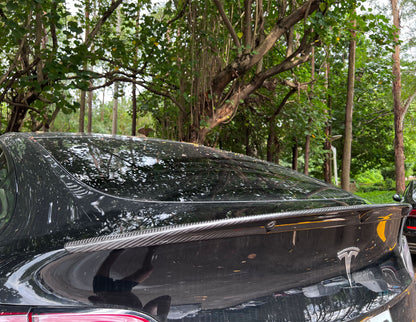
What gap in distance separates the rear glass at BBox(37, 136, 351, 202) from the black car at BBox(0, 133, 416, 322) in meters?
0.01

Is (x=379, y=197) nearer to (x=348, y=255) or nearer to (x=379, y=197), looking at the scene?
(x=379, y=197)

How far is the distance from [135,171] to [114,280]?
0.71 meters

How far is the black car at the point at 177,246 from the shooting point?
36.5 inches

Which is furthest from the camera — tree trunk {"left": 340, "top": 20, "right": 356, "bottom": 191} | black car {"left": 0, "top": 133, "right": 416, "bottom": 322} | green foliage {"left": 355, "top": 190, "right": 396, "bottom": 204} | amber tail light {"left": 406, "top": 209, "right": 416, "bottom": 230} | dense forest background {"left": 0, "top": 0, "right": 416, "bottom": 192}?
green foliage {"left": 355, "top": 190, "right": 396, "bottom": 204}

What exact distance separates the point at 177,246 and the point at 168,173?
682 mm

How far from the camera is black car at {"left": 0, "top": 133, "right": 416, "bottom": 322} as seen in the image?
93 centimetres

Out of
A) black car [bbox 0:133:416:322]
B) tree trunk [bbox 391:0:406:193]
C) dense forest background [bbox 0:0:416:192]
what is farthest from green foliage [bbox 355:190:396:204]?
black car [bbox 0:133:416:322]

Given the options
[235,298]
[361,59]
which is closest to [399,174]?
[361,59]

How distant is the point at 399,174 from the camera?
14625 mm

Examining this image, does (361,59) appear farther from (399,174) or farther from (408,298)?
(408,298)

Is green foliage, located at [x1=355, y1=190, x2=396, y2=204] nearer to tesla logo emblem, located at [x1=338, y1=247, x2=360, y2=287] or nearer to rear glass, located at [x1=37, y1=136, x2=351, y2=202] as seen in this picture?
rear glass, located at [x1=37, y1=136, x2=351, y2=202]

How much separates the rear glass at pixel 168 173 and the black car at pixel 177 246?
0.03ft

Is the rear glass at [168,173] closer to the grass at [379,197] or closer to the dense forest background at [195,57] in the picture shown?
the dense forest background at [195,57]

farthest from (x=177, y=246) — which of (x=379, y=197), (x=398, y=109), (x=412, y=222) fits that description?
(x=379, y=197)
